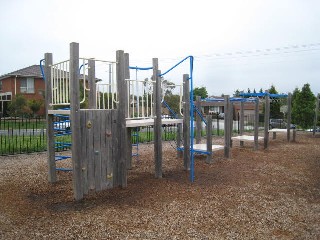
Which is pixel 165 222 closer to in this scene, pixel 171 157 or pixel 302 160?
pixel 171 157

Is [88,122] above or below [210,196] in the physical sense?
above

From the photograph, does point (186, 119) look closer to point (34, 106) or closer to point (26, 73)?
point (34, 106)

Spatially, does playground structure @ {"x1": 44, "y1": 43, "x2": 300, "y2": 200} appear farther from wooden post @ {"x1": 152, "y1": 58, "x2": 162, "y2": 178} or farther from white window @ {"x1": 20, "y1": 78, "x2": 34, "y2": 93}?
white window @ {"x1": 20, "y1": 78, "x2": 34, "y2": 93}

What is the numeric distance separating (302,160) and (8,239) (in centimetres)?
795

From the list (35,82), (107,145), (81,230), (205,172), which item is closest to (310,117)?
(205,172)

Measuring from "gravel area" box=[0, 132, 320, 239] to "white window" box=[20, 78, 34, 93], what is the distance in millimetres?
27419

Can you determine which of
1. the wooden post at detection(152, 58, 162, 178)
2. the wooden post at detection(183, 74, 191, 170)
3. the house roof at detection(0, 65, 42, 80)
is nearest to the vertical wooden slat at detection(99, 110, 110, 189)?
the wooden post at detection(152, 58, 162, 178)

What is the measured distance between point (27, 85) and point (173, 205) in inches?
1261

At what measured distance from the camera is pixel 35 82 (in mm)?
33156

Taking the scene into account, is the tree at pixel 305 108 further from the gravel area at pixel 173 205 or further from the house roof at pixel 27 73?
the house roof at pixel 27 73

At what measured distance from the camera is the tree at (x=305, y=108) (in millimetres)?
15745

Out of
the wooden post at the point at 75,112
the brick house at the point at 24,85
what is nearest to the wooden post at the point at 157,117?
the wooden post at the point at 75,112

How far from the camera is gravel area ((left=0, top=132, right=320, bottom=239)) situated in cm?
386

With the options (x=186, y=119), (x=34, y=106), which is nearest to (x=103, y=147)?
(x=186, y=119)
